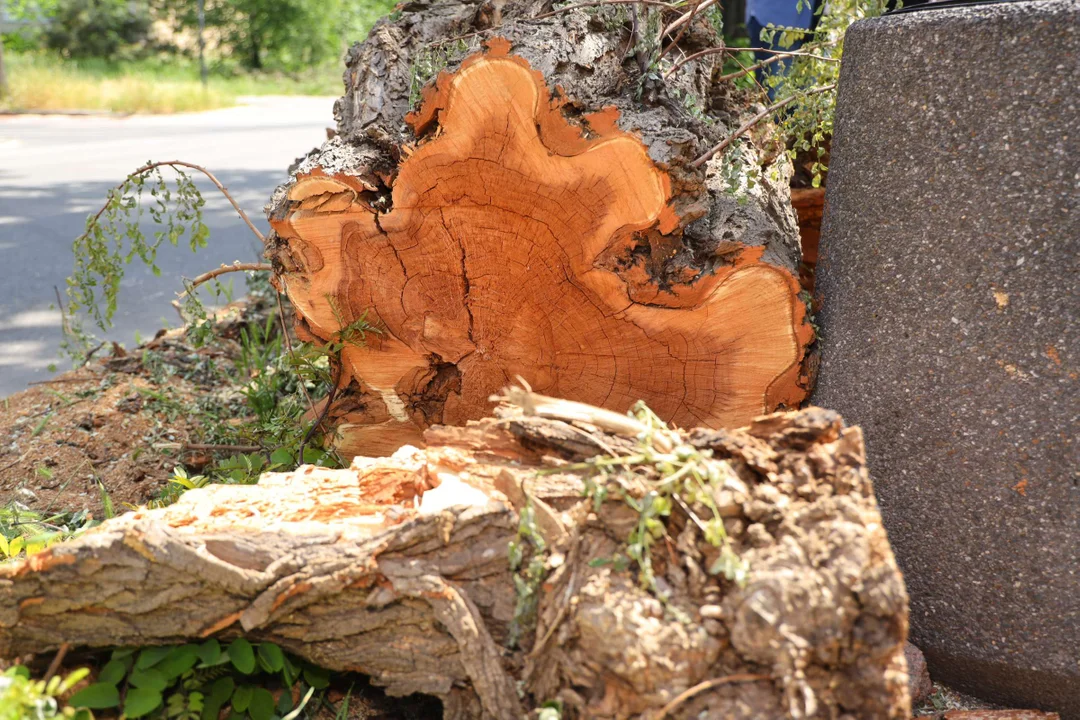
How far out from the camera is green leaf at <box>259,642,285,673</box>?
1.59 metres

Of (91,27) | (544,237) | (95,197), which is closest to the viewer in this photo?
(544,237)

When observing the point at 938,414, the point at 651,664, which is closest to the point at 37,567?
the point at 651,664

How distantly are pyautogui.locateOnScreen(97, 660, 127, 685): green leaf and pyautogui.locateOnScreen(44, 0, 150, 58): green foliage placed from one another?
2644 centimetres

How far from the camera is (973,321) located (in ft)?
5.75

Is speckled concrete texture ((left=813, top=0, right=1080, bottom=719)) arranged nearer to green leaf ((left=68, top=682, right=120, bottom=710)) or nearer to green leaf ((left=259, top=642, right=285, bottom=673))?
green leaf ((left=259, top=642, right=285, bottom=673))

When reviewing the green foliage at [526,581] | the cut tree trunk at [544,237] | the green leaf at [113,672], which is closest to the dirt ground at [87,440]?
the cut tree trunk at [544,237]

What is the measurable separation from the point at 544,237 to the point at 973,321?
101cm

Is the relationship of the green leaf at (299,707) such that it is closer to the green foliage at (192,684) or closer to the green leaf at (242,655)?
the green foliage at (192,684)

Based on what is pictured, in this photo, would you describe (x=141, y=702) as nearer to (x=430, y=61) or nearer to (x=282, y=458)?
(x=282, y=458)

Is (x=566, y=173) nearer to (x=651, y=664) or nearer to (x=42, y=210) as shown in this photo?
(x=651, y=664)

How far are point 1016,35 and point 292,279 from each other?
1.83 metres

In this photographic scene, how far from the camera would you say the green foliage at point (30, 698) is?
4.46ft

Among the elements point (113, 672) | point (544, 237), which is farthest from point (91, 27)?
point (113, 672)

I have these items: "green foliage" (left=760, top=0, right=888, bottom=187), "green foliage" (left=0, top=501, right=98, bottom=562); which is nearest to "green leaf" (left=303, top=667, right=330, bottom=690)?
"green foliage" (left=0, top=501, right=98, bottom=562)
